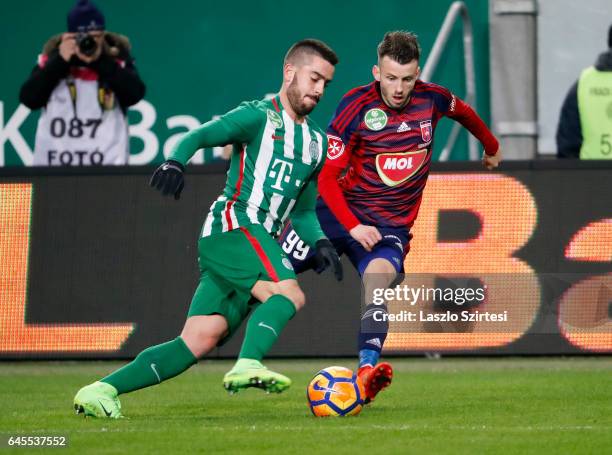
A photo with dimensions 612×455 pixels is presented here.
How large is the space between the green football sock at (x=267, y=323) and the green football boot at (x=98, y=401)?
0.73m

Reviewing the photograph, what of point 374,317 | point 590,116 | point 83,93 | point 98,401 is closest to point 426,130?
point 374,317

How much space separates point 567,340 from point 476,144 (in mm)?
4166

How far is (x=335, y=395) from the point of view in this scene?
7.45 metres

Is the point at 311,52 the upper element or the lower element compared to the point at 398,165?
upper

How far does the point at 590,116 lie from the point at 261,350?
557cm

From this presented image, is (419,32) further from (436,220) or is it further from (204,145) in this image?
(204,145)

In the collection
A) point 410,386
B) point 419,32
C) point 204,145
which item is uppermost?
point 419,32

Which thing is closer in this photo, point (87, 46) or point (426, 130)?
point (426, 130)

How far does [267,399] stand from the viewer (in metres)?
8.75

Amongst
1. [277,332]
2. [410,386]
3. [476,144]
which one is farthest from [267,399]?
[476,144]

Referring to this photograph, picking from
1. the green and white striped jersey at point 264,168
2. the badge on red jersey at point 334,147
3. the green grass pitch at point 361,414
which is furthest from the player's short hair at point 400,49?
the green grass pitch at point 361,414

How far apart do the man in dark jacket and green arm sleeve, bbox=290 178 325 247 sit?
467 centimetres

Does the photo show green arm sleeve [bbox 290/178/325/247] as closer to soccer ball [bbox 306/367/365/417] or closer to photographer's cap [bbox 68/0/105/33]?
soccer ball [bbox 306/367/365/417]

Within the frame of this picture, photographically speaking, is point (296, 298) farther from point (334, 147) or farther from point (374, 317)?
point (334, 147)
